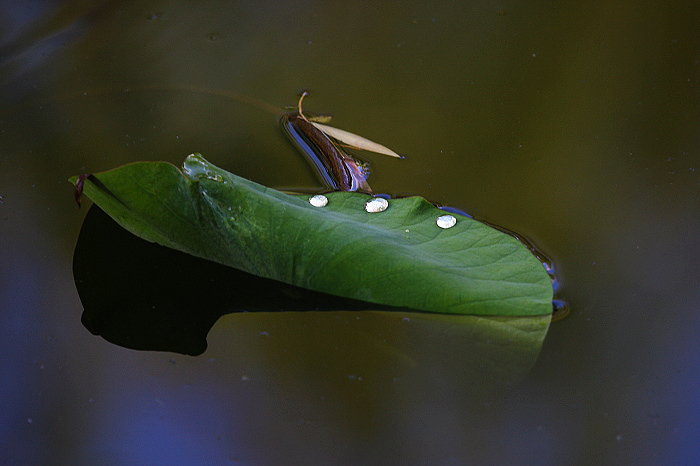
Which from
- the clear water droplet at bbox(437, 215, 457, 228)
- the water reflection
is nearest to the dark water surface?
the water reflection

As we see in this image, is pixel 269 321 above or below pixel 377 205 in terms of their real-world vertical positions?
below

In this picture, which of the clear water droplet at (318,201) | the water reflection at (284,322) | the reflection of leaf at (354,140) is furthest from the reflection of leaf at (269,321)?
the reflection of leaf at (354,140)

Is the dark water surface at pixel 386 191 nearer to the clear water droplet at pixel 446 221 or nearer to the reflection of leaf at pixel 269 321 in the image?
the reflection of leaf at pixel 269 321

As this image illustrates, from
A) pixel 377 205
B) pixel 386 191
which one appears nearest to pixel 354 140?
pixel 386 191

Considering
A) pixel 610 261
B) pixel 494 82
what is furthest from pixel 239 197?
pixel 494 82

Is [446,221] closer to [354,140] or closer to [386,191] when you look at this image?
[386,191]

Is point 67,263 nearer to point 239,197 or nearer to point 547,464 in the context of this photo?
point 239,197
